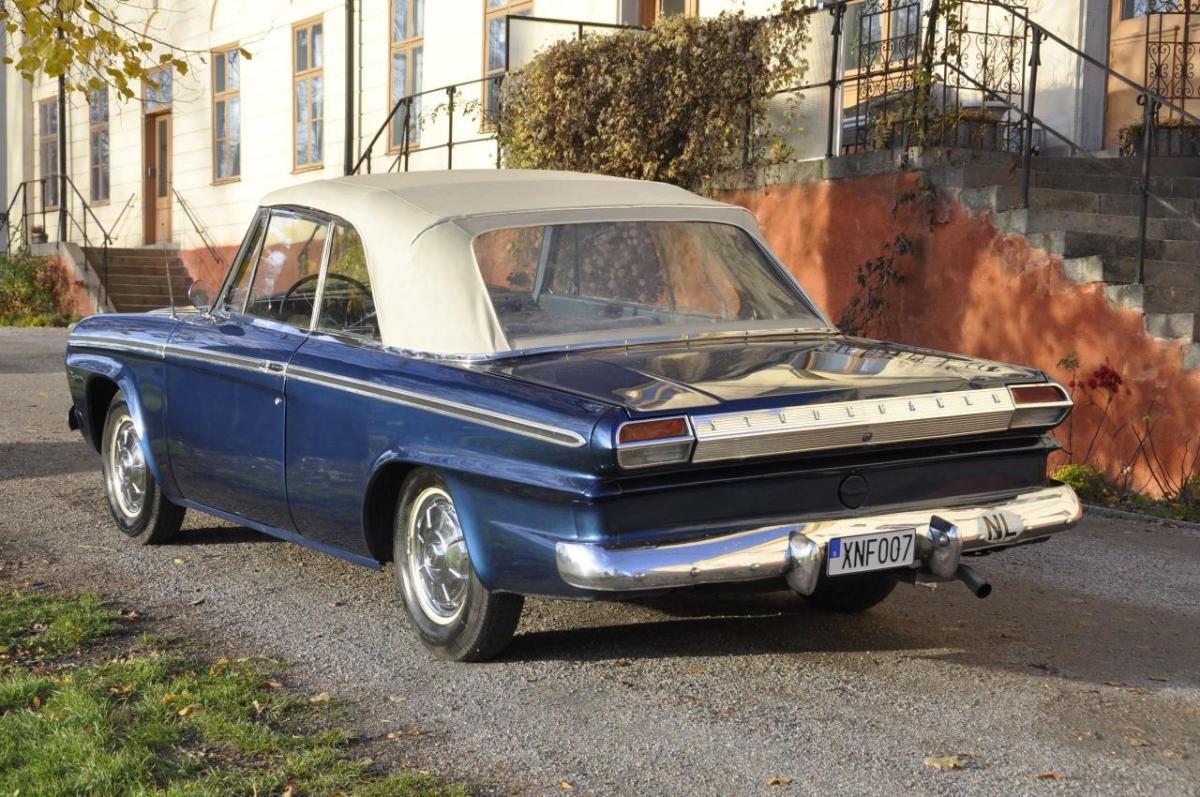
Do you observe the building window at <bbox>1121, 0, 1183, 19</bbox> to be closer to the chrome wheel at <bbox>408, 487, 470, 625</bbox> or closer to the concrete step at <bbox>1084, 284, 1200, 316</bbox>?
the concrete step at <bbox>1084, 284, 1200, 316</bbox>

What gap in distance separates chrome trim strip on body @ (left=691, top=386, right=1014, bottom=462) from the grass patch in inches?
48.7

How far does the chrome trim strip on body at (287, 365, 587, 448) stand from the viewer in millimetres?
4570

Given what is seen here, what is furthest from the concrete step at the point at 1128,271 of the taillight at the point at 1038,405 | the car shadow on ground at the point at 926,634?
the taillight at the point at 1038,405

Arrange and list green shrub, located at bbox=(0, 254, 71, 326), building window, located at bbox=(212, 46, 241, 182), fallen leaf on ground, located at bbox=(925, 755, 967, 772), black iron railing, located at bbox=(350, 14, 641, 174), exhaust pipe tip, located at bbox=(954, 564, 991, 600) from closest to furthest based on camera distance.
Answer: fallen leaf on ground, located at bbox=(925, 755, 967, 772) → exhaust pipe tip, located at bbox=(954, 564, 991, 600) → black iron railing, located at bbox=(350, 14, 641, 174) → building window, located at bbox=(212, 46, 241, 182) → green shrub, located at bbox=(0, 254, 71, 326)

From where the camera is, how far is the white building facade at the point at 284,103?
51.3 feet

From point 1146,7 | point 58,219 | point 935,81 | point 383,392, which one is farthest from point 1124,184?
point 58,219

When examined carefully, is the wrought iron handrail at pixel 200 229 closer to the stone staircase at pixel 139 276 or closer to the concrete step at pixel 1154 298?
the stone staircase at pixel 139 276

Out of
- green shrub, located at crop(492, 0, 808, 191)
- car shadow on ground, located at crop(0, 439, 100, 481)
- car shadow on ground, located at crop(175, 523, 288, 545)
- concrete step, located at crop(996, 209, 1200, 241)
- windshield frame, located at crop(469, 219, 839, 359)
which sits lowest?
car shadow on ground, located at crop(0, 439, 100, 481)

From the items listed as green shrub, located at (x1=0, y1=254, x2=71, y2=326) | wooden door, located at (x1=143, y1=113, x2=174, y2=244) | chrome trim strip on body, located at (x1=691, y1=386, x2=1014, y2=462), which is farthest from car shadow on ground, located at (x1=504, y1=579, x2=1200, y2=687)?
wooden door, located at (x1=143, y1=113, x2=174, y2=244)

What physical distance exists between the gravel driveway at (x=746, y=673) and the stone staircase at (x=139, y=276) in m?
17.5

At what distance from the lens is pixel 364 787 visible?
404 cm

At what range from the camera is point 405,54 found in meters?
20.1

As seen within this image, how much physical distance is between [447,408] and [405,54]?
15.9 meters

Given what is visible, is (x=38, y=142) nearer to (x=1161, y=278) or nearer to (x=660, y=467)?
(x=1161, y=278)
